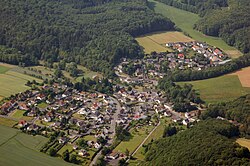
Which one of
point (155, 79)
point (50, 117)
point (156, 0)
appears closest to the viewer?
point (50, 117)

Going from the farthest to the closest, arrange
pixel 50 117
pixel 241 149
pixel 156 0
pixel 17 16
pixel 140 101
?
pixel 156 0
pixel 17 16
pixel 140 101
pixel 50 117
pixel 241 149

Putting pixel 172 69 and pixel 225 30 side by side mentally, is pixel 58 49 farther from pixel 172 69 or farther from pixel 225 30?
pixel 225 30

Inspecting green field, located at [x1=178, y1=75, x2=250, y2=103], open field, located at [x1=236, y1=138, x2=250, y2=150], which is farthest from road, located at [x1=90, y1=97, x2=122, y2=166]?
open field, located at [x1=236, y1=138, x2=250, y2=150]

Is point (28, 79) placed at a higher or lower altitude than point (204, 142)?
lower

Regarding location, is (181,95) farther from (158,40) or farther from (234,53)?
(158,40)

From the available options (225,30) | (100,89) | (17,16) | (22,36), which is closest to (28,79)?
(100,89)

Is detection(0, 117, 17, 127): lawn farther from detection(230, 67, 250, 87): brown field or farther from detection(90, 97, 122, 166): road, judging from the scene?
detection(230, 67, 250, 87): brown field
